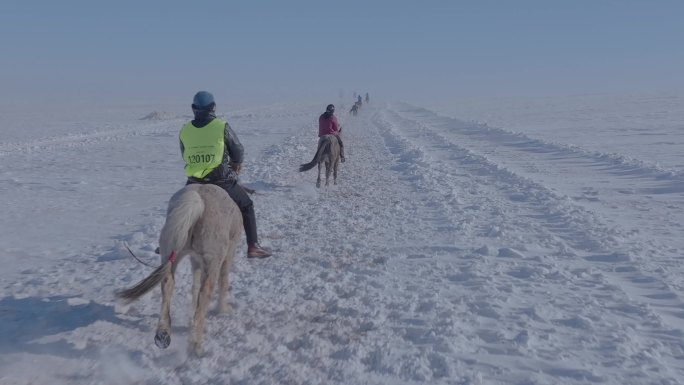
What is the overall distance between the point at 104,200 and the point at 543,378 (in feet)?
33.0

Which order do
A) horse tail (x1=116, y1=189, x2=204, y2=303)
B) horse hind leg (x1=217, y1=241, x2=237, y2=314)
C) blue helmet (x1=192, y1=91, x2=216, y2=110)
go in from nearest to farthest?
horse tail (x1=116, y1=189, x2=204, y2=303) < horse hind leg (x1=217, y1=241, x2=237, y2=314) < blue helmet (x1=192, y1=91, x2=216, y2=110)

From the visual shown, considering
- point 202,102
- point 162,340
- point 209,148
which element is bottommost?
point 162,340

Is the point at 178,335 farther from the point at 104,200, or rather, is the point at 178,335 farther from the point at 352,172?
the point at 352,172

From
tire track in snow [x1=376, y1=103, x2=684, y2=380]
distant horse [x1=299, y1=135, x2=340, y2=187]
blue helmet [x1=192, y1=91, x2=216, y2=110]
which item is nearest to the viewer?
tire track in snow [x1=376, y1=103, x2=684, y2=380]

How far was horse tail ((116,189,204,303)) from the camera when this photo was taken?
422 centimetres

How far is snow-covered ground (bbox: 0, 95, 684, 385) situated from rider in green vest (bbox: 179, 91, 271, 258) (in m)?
1.26

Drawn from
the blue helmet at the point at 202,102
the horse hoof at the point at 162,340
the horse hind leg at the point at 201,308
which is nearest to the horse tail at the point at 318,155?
the blue helmet at the point at 202,102

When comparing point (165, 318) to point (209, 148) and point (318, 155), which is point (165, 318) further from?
point (318, 155)

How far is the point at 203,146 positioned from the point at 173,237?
59.6 inches

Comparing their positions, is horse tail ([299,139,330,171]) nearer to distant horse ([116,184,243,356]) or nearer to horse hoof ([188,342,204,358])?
distant horse ([116,184,243,356])

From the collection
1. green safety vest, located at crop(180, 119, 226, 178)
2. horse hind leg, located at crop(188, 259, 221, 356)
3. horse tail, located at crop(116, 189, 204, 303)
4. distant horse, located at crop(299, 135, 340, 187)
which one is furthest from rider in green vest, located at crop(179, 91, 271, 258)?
distant horse, located at crop(299, 135, 340, 187)

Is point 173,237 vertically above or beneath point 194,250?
above

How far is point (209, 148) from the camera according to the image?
17.9ft

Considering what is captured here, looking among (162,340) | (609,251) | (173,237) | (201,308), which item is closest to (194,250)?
(173,237)
